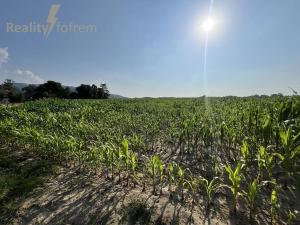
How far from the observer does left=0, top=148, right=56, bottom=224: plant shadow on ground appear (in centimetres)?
316

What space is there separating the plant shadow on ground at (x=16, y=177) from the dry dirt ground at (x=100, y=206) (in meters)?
0.13

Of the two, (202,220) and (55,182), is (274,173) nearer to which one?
(202,220)

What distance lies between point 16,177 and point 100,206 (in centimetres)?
202

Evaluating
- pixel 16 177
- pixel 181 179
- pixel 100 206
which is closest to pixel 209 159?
pixel 181 179

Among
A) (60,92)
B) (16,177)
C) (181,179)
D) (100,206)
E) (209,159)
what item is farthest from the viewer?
(60,92)

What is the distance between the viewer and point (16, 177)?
13.3 feet

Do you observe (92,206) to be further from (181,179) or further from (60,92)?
(60,92)

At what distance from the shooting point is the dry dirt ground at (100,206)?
2.86m

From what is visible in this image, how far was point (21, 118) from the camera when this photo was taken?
865 cm

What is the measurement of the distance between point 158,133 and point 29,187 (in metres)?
4.20

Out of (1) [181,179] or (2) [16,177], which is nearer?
(1) [181,179]

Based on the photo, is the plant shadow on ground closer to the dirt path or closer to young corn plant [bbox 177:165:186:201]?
the dirt path

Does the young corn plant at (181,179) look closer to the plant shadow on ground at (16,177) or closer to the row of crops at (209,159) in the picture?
the row of crops at (209,159)

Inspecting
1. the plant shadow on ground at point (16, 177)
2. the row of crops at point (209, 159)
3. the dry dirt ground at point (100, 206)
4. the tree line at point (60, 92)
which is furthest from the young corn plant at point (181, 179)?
the tree line at point (60, 92)
